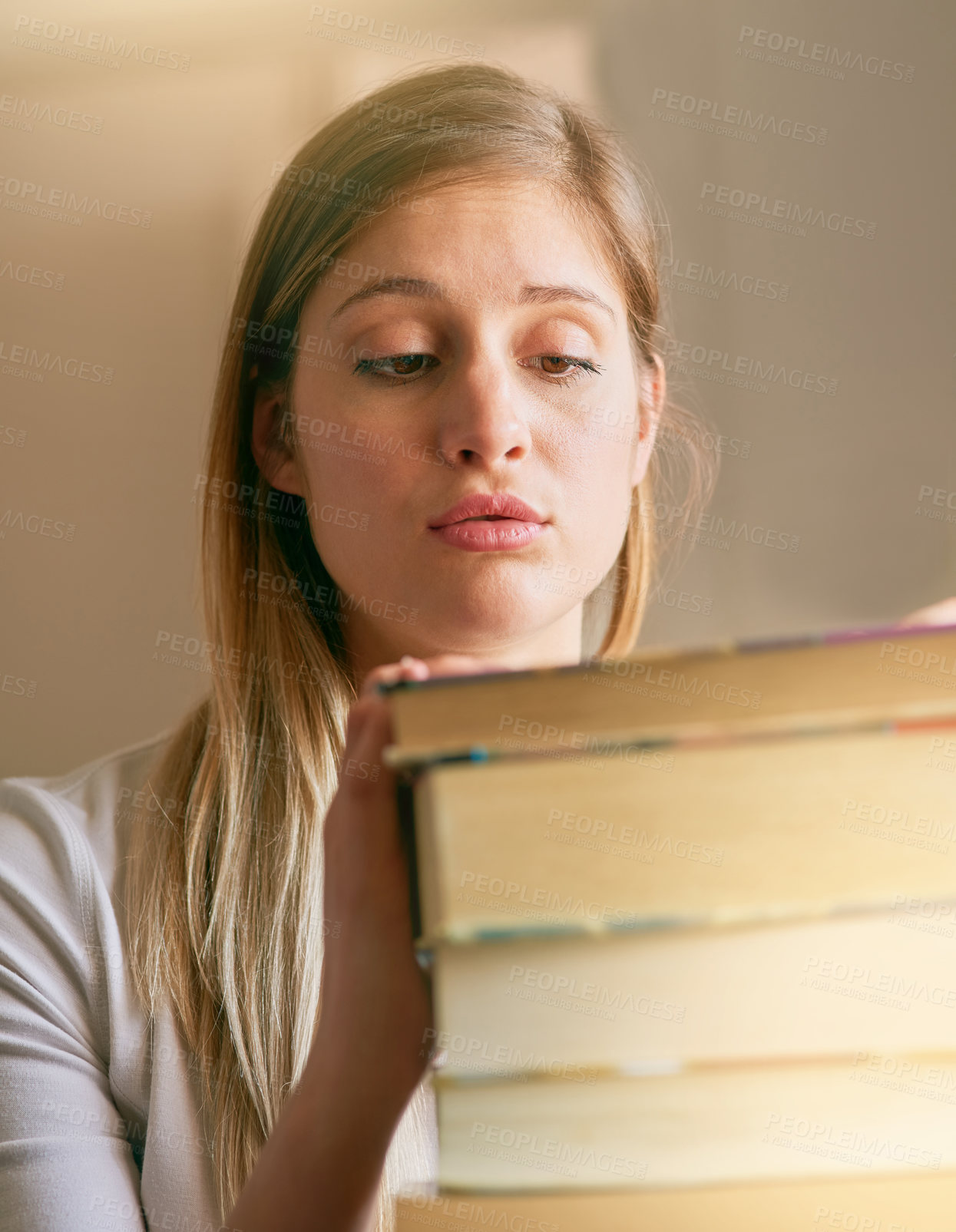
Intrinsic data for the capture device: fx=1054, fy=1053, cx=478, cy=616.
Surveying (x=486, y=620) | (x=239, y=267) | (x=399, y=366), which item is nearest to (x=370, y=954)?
(x=486, y=620)

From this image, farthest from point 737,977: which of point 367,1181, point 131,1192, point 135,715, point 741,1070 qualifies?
point 135,715

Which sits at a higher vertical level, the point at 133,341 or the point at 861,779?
the point at 133,341

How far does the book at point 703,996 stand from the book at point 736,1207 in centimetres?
4

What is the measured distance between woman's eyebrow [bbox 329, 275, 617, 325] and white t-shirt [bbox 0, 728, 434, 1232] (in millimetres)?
426

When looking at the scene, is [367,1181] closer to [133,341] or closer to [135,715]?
[135,715]

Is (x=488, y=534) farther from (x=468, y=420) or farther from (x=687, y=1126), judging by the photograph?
(x=687, y=1126)

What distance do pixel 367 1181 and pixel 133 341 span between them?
0.89m

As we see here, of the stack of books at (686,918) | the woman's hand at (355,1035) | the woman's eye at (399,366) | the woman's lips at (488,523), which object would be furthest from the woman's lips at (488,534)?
the stack of books at (686,918)

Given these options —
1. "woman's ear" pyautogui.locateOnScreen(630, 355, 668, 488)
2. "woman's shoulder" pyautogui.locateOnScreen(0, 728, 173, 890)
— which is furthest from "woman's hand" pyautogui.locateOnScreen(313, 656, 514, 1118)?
"woman's ear" pyautogui.locateOnScreen(630, 355, 668, 488)

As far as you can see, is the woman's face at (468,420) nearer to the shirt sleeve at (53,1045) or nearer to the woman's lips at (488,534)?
the woman's lips at (488,534)

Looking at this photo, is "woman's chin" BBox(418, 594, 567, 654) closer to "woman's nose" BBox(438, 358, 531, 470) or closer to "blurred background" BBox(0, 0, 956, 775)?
"woman's nose" BBox(438, 358, 531, 470)

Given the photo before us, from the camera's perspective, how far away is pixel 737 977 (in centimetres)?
29

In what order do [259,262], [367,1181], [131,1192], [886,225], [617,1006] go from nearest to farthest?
[617,1006], [367,1181], [131,1192], [259,262], [886,225]

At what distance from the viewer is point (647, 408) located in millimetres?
889
